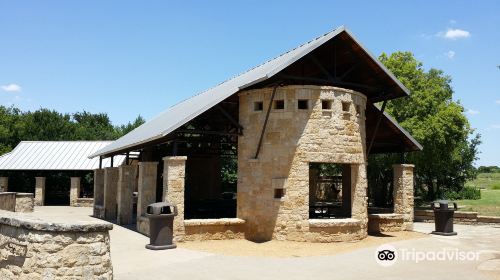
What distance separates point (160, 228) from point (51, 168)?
21.6 metres

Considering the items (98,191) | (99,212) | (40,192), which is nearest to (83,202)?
(40,192)

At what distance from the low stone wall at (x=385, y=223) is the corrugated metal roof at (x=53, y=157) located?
19.9 m

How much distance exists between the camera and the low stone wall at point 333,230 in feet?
44.0

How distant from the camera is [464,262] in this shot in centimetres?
1055

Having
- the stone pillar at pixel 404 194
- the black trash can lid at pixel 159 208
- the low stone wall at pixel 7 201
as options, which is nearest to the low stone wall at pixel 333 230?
the stone pillar at pixel 404 194

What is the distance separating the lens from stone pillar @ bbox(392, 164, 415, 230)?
54.3ft

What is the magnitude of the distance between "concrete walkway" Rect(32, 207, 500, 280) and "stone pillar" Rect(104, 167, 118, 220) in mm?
8203

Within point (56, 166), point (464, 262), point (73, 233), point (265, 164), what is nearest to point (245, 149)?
point (265, 164)

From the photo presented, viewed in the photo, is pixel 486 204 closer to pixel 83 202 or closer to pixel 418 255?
pixel 418 255

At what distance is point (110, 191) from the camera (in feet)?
67.3

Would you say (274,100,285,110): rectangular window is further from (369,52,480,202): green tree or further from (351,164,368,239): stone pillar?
(369,52,480,202): green tree

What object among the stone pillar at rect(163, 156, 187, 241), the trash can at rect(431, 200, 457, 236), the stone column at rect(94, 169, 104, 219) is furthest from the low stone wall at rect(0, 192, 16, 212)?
the trash can at rect(431, 200, 457, 236)

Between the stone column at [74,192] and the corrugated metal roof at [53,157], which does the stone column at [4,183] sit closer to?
the corrugated metal roof at [53,157]

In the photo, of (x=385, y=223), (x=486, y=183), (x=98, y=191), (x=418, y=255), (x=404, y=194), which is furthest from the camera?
(x=486, y=183)
